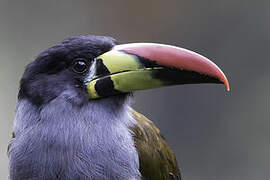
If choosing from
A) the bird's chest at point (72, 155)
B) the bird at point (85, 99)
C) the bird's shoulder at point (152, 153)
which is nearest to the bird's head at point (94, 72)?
the bird at point (85, 99)

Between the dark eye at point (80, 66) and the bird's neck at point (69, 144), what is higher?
the dark eye at point (80, 66)

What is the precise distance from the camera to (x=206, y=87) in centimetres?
761

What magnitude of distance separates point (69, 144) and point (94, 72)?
47cm

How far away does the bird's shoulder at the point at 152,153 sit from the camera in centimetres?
442

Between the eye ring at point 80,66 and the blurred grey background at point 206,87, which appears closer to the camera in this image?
the eye ring at point 80,66

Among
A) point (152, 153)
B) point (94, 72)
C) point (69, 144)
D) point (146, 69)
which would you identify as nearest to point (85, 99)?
point (94, 72)

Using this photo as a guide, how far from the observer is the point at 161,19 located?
27.4ft

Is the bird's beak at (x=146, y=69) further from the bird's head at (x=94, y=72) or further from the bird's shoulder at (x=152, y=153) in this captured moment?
the bird's shoulder at (x=152, y=153)

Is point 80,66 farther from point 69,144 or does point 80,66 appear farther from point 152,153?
point 152,153

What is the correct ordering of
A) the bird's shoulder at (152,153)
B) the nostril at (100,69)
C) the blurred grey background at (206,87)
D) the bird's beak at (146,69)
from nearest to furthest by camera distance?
the bird's beak at (146,69)
the nostril at (100,69)
the bird's shoulder at (152,153)
the blurred grey background at (206,87)

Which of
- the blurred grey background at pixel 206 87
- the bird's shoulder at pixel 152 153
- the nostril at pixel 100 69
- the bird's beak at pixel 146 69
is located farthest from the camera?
the blurred grey background at pixel 206 87

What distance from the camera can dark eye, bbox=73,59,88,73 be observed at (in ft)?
13.4

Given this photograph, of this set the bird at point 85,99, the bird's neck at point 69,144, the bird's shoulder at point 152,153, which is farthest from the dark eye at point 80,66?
the bird's shoulder at point 152,153

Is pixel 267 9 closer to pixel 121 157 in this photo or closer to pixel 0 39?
pixel 0 39
